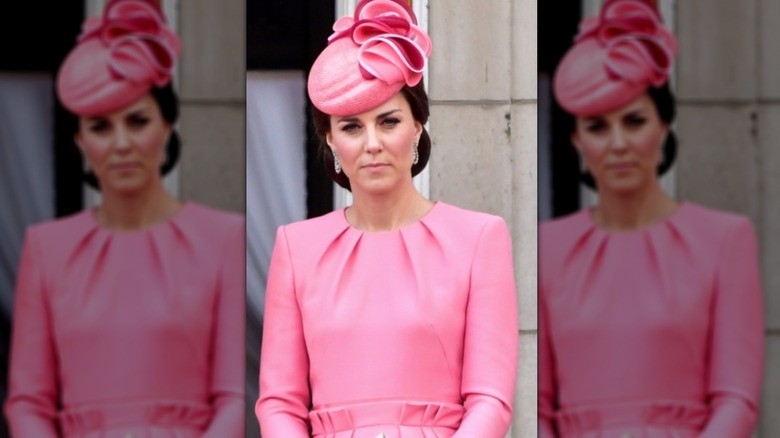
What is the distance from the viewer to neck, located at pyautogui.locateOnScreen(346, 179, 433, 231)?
5352 mm

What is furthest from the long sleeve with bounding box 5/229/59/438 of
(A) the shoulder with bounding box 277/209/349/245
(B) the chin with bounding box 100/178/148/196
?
(A) the shoulder with bounding box 277/209/349/245

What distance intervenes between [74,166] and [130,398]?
87 cm

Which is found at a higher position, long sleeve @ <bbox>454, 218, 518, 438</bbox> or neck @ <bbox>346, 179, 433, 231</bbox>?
neck @ <bbox>346, 179, 433, 231</bbox>

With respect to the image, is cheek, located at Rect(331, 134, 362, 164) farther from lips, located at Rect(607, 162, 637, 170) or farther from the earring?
lips, located at Rect(607, 162, 637, 170)

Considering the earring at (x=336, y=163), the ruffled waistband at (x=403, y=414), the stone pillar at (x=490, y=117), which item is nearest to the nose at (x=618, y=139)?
the stone pillar at (x=490, y=117)

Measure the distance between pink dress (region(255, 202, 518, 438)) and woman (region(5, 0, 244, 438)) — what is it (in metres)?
0.43

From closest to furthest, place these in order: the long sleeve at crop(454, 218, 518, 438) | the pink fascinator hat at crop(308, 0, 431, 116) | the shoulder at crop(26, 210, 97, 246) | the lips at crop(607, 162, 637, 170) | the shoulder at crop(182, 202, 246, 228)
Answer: the long sleeve at crop(454, 218, 518, 438) → the pink fascinator hat at crop(308, 0, 431, 116) → the shoulder at crop(26, 210, 97, 246) → the shoulder at crop(182, 202, 246, 228) → the lips at crop(607, 162, 637, 170)

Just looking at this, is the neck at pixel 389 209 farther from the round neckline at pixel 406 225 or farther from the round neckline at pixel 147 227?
the round neckline at pixel 147 227

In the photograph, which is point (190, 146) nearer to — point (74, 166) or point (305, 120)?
point (74, 166)

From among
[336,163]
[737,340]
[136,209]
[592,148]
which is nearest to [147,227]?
[136,209]

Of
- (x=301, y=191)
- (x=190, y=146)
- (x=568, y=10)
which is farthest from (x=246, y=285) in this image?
(x=568, y=10)

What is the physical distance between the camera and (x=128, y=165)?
5617 millimetres

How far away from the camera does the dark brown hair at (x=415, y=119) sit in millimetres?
5336

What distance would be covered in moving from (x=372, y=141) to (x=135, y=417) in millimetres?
1344
